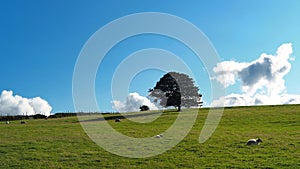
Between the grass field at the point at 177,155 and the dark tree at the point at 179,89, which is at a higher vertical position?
the dark tree at the point at 179,89

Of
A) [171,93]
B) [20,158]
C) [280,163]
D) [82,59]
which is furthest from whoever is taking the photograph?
[171,93]

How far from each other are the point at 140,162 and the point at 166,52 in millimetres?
11252

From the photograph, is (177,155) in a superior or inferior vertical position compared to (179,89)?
inferior

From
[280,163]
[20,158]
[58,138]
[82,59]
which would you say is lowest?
[280,163]

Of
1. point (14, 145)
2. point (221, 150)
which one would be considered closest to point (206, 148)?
point (221, 150)

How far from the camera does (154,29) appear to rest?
24453mm

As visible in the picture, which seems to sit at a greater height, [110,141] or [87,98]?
[87,98]

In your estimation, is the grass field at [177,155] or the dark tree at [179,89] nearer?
the grass field at [177,155]

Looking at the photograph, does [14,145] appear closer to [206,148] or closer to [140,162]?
[140,162]

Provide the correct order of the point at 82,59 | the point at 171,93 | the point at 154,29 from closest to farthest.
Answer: the point at 82,59 → the point at 154,29 → the point at 171,93

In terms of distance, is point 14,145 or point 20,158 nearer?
point 20,158

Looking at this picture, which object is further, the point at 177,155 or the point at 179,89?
the point at 179,89

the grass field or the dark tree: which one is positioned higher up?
the dark tree

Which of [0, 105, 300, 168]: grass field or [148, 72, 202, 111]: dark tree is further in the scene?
[148, 72, 202, 111]: dark tree
